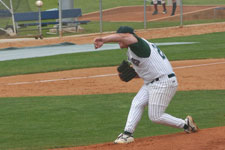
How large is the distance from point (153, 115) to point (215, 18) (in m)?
24.6

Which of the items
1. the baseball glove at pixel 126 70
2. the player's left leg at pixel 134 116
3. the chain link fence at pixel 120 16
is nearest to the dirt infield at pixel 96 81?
the baseball glove at pixel 126 70

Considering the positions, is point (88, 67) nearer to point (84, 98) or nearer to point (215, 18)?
point (84, 98)

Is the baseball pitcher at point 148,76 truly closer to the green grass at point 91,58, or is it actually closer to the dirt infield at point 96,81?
the dirt infield at point 96,81

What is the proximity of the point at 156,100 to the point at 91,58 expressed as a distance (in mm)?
11483

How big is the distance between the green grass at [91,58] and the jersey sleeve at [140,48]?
973 centimetres

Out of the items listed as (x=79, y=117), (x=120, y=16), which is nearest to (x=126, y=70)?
(x=79, y=117)

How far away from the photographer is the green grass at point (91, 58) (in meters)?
16.9

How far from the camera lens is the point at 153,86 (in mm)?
7207

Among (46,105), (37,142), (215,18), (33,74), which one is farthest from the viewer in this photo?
(215,18)

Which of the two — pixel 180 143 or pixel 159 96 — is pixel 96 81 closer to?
pixel 159 96

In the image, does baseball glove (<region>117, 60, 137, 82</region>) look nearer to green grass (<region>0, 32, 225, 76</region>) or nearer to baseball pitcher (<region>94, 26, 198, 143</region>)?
baseball pitcher (<region>94, 26, 198, 143</region>)

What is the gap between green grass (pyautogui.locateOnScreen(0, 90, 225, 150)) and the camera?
8.49m

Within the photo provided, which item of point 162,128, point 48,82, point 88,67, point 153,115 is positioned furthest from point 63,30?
point 153,115

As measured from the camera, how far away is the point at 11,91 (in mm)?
13422
